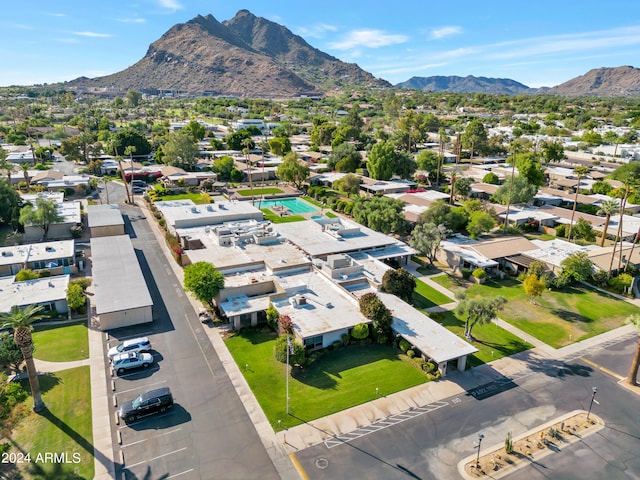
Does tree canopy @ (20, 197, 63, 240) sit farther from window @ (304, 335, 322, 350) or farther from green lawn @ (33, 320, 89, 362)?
window @ (304, 335, 322, 350)

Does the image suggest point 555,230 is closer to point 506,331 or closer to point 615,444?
point 506,331

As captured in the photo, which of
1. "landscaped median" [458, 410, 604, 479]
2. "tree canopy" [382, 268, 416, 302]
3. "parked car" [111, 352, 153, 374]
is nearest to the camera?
"landscaped median" [458, 410, 604, 479]

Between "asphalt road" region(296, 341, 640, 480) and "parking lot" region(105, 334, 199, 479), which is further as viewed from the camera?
"asphalt road" region(296, 341, 640, 480)

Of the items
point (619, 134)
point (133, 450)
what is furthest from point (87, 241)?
point (619, 134)

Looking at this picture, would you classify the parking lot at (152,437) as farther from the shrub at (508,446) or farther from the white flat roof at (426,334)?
the shrub at (508,446)

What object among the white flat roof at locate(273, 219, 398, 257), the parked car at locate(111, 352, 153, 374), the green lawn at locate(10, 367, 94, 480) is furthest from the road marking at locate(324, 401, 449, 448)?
the white flat roof at locate(273, 219, 398, 257)

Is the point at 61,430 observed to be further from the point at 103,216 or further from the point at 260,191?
the point at 260,191

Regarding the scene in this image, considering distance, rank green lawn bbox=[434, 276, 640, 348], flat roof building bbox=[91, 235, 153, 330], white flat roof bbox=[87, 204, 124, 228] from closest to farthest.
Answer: flat roof building bbox=[91, 235, 153, 330] → green lawn bbox=[434, 276, 640, 348] → white flat roof bbox=[87, 204, 124, 228]
